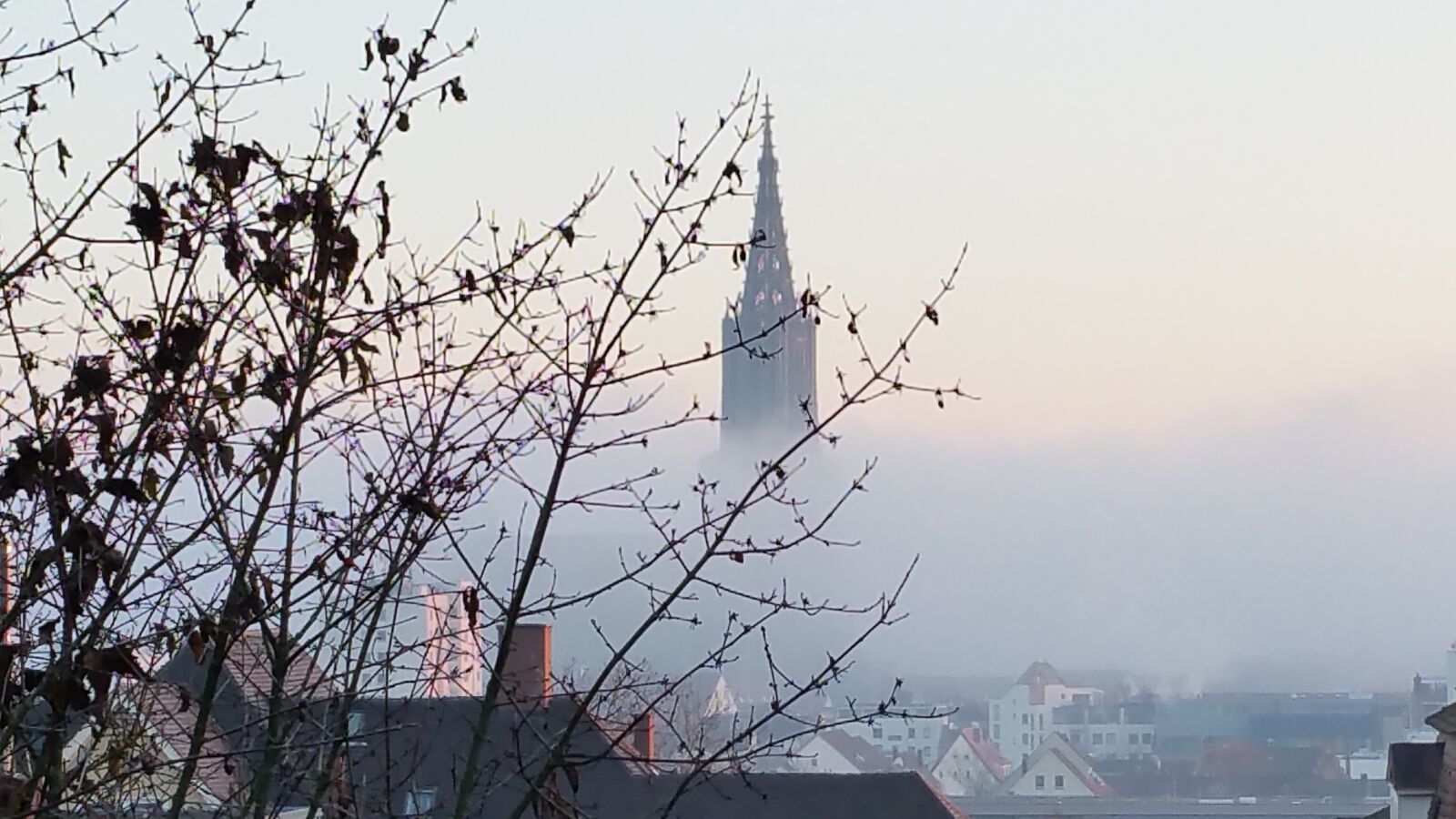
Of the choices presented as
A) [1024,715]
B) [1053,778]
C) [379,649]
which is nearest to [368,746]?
[379,649]

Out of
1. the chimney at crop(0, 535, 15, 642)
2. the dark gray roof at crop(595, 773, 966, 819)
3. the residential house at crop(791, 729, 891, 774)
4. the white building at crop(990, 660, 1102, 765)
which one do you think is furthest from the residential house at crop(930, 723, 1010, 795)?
the chimney at crop(0, 535, 15, 642)

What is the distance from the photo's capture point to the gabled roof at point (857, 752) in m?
65.4

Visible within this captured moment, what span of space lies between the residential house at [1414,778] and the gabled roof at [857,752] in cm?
4769

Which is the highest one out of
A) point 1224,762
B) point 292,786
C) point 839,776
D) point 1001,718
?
point 1001,718

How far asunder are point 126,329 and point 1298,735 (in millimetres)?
102907

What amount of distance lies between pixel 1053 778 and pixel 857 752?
10131 mm

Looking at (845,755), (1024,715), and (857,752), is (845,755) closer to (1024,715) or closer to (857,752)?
(857,752)

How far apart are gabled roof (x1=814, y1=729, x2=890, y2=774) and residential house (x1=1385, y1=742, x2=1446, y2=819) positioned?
1878 inches

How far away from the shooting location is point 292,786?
15.8ft

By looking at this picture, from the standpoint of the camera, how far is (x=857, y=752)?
70.7 m

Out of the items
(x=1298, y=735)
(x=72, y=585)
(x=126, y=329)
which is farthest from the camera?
(x=1298, y=735)

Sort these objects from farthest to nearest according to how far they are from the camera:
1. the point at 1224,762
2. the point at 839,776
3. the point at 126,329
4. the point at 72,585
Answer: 1. the point at 1224,762
2. the point at 839,776
3. the point at 126,329
4. the point at 72,585

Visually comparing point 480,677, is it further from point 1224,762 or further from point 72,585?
point 1224,762

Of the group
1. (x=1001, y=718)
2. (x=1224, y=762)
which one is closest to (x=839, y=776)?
(x=1224, y=762)
